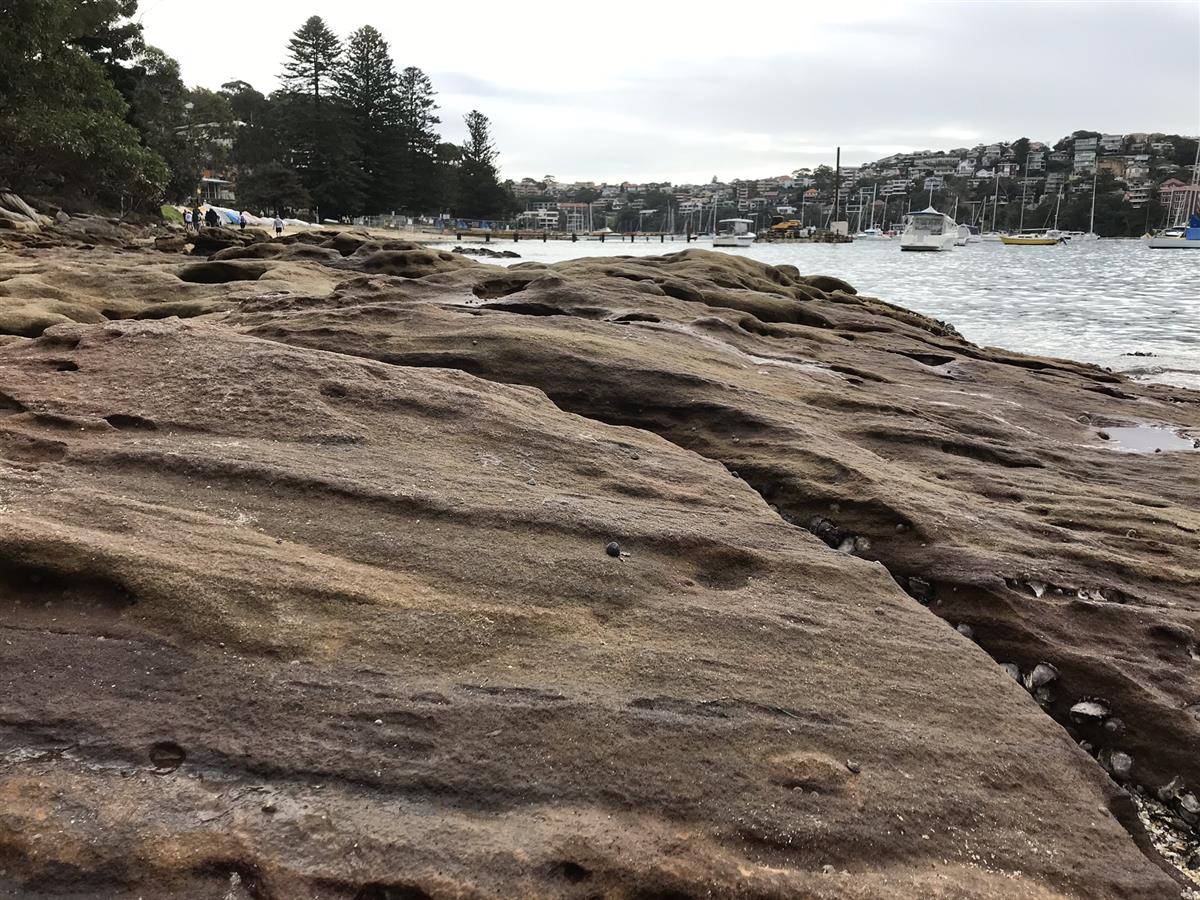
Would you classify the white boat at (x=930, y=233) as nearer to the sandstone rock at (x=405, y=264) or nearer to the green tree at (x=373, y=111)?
the green tree at (x=373, y=111)

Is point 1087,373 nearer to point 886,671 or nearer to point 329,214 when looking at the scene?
point 886,671

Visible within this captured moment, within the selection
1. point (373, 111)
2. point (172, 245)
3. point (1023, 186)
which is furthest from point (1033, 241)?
point (172, 245)

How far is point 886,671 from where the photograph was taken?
4012 mm

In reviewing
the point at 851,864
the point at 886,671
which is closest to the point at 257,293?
the point at 886,671

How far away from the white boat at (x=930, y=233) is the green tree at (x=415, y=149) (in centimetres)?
5529

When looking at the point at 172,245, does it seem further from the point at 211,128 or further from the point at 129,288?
the point at 211,128

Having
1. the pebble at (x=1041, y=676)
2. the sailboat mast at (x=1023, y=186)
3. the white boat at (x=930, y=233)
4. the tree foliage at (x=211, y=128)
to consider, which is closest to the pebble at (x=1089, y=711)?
the pebble at (x=1041, y=676)

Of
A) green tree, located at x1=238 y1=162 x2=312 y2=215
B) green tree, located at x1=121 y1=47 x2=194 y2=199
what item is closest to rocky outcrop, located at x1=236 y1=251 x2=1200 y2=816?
green tree, located at x1=121 y1=47 x2=194 y2=199

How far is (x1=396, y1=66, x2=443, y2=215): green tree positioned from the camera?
304 feet

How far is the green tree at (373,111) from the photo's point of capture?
88750 millimetres

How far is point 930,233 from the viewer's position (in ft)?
347

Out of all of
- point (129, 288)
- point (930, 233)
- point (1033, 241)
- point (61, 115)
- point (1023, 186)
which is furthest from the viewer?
point (1023, 186)

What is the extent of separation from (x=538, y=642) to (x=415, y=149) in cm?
10025

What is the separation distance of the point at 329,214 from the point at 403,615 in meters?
90.9
